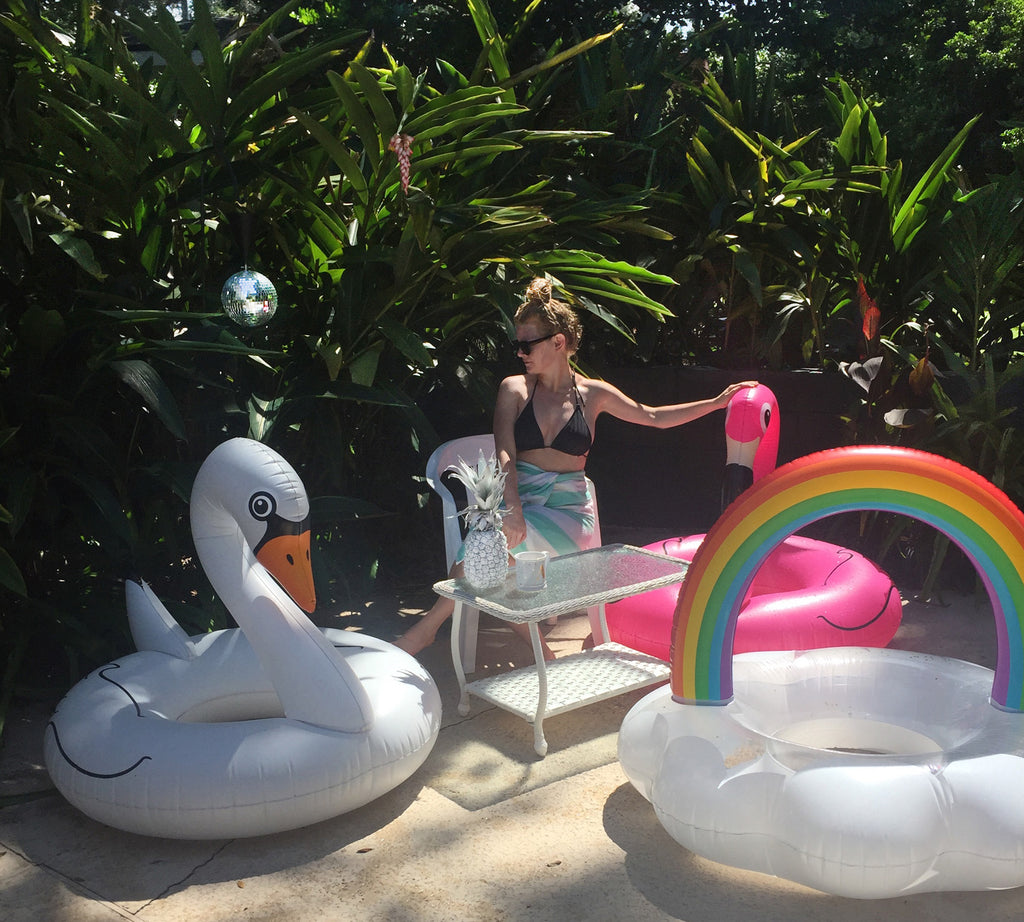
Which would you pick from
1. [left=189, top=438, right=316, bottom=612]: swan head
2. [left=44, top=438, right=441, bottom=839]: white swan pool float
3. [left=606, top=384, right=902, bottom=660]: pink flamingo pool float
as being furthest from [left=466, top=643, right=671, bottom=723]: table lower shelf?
[left=189, top=438, right=316, bottom=612]: swan head

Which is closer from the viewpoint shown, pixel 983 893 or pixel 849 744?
pixel 983 893

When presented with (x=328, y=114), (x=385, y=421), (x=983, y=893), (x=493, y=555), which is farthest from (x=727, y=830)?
(x=328, y=114)

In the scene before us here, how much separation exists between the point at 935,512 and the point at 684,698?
746mm

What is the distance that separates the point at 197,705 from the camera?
118 inches

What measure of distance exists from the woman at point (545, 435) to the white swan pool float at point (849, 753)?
1167mm

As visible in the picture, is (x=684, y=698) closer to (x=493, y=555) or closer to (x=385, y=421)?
(x=493, y=555)

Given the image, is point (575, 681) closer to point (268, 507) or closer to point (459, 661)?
point (459, 661)

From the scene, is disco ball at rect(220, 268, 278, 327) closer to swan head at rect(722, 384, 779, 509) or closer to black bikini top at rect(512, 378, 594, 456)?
black bikini top at rect(512, 378, 594, 456)

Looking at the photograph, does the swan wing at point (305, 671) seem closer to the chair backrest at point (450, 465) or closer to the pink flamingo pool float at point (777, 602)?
the chair backrest at point (450, 465)

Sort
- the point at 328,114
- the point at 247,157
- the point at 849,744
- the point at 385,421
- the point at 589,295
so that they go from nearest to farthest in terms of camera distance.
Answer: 1. the point at 849,744
2. the point at 247,157
3. the point at 328,114
4. the point at 385,421
5. the point at 589,295

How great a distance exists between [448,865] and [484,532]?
1.05 metres

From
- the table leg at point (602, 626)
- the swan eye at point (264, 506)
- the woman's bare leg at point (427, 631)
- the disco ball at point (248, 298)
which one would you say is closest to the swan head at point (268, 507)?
the swan eye at point (264, 506)

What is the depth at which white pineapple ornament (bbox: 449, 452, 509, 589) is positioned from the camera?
3.25 metres

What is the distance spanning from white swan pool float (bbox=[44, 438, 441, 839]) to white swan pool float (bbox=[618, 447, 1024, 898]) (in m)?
0.69
